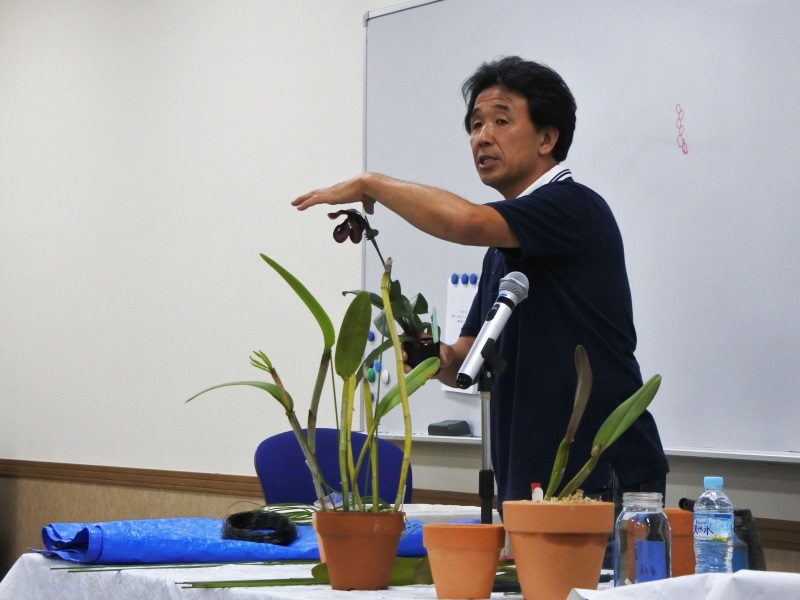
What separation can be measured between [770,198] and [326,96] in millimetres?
1623

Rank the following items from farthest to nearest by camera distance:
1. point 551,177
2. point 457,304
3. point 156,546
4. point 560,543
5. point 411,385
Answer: point 457,304 → point 551,177 → point 156,546 → point 411,385 → point 560,543

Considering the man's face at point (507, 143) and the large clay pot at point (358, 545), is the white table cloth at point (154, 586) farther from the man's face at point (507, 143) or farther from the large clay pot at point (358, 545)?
the man's face at point (507, 143)

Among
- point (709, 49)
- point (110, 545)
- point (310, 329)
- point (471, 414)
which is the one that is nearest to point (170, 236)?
point (310, 329)

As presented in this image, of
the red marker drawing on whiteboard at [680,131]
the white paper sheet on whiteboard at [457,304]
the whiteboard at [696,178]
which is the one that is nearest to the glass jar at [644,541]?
the whiteboard at [696,178]

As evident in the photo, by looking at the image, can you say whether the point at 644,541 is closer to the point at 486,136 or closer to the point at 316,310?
the point at 316,310

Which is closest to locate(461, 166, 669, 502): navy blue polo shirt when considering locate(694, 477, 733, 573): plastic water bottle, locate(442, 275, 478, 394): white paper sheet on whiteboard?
locate(694, 477, 733, 573): plastic water bottle

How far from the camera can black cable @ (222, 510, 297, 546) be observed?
1.59m

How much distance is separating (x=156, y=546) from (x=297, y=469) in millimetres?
1104

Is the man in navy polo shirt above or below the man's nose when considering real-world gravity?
below

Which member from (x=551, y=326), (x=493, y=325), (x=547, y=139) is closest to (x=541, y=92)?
(x=547, y=139)

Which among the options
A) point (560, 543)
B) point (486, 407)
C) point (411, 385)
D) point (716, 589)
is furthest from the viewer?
point (411, 385)

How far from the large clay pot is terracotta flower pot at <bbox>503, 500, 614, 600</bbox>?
18 centimetres

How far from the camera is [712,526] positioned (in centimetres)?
120

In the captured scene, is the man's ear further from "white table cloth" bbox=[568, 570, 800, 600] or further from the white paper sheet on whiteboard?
"white table cloth" bbox=[568, 570, 800, 600]
